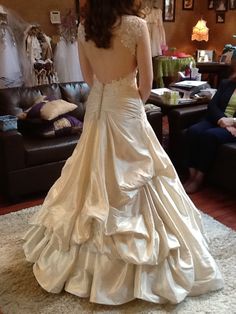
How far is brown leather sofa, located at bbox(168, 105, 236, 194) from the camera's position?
2953 millimetres

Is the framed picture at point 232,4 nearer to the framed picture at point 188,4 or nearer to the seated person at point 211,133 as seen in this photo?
the framed picture at point 188,4

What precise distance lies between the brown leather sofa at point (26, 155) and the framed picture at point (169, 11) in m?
3.70

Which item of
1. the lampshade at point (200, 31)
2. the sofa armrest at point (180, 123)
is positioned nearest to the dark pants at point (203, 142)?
the sofa armrest at point (180, 123)

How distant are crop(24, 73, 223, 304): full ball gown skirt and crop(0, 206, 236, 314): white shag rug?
0.04 m

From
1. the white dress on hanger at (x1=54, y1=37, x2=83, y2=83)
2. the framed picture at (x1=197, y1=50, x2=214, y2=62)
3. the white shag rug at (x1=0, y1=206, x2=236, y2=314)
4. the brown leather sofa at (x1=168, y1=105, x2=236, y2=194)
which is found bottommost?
the white shag rug at (x1=0, y1=206, x2=236, y2=314)

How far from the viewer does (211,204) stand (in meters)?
2.96

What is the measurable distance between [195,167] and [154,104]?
814 mm

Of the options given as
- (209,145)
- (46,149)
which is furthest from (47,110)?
(209,145)

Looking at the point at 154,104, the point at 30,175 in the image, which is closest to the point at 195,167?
the point at 154,104

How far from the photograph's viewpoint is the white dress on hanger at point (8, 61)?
3.99m

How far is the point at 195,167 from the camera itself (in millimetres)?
3160

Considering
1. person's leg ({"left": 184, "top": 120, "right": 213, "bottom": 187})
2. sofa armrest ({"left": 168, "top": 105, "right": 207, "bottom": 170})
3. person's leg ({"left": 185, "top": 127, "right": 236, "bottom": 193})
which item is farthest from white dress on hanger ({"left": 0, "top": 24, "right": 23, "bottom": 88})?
person's leg ({"left": 185, "top": 127, "right": 236, "bottom": 193})

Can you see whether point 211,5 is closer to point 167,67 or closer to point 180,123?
point 167,67

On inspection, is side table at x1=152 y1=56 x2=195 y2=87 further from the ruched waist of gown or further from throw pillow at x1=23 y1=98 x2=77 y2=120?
the ruched waist of gown
